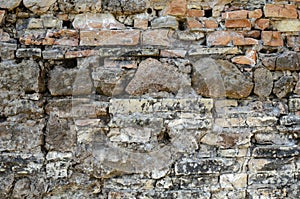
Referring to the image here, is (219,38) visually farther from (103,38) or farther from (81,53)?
(81,53)

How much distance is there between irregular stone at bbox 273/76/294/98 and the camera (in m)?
2.05

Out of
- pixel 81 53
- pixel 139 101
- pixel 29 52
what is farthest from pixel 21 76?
pixel 139 101

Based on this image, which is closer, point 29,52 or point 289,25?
point 29,52

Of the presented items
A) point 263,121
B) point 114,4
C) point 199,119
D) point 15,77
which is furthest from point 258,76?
point 15,77

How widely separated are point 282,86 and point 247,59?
0.26 metres

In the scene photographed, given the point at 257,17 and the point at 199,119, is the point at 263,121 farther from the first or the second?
the point at 257,17

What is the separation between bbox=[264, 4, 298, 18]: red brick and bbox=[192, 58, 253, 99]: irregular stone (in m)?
0.38

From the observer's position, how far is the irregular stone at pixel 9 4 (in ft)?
6.40

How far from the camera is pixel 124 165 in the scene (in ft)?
6.48

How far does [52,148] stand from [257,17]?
139 cm

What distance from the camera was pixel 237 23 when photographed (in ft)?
6.64

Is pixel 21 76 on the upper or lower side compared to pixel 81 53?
lower

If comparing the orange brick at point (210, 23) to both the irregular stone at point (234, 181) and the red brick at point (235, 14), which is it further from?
the irregular stone at point (234, 181)

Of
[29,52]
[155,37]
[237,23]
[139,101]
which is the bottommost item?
[139,101]
